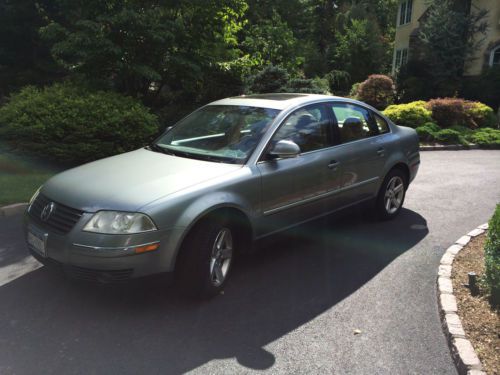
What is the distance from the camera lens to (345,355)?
3.26 m

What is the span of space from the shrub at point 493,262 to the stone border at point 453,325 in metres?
0.31

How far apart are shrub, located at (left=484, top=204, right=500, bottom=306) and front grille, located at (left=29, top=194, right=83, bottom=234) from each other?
3304 mm

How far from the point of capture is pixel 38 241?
3.72 metres

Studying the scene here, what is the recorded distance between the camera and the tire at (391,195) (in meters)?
6.00

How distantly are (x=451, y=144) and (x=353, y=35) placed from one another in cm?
2054

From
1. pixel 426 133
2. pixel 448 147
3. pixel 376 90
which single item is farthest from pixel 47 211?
pixel 376 90

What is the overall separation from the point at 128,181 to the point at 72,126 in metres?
5.09

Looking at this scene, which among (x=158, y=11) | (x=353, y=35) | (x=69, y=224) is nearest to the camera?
(x=69, y=224)

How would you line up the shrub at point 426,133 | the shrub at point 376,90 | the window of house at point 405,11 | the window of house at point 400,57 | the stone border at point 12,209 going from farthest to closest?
the window of house at point 400,57 < the window of house at point 405,11 < the shrub at point 376,90 < the shrub at point 426,133 < the stone border at point 12,209

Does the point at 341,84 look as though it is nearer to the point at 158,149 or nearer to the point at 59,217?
the point at 158,149

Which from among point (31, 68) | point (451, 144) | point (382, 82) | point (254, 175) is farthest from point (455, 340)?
point (382, 82)

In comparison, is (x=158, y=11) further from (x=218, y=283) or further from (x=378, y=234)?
(x=218, y=283)

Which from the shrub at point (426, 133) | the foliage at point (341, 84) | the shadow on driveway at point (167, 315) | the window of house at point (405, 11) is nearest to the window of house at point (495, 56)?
the window of house at point (405, 11)

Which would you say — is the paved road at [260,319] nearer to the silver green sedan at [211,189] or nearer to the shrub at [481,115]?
the silver green sedan at [211,189]
